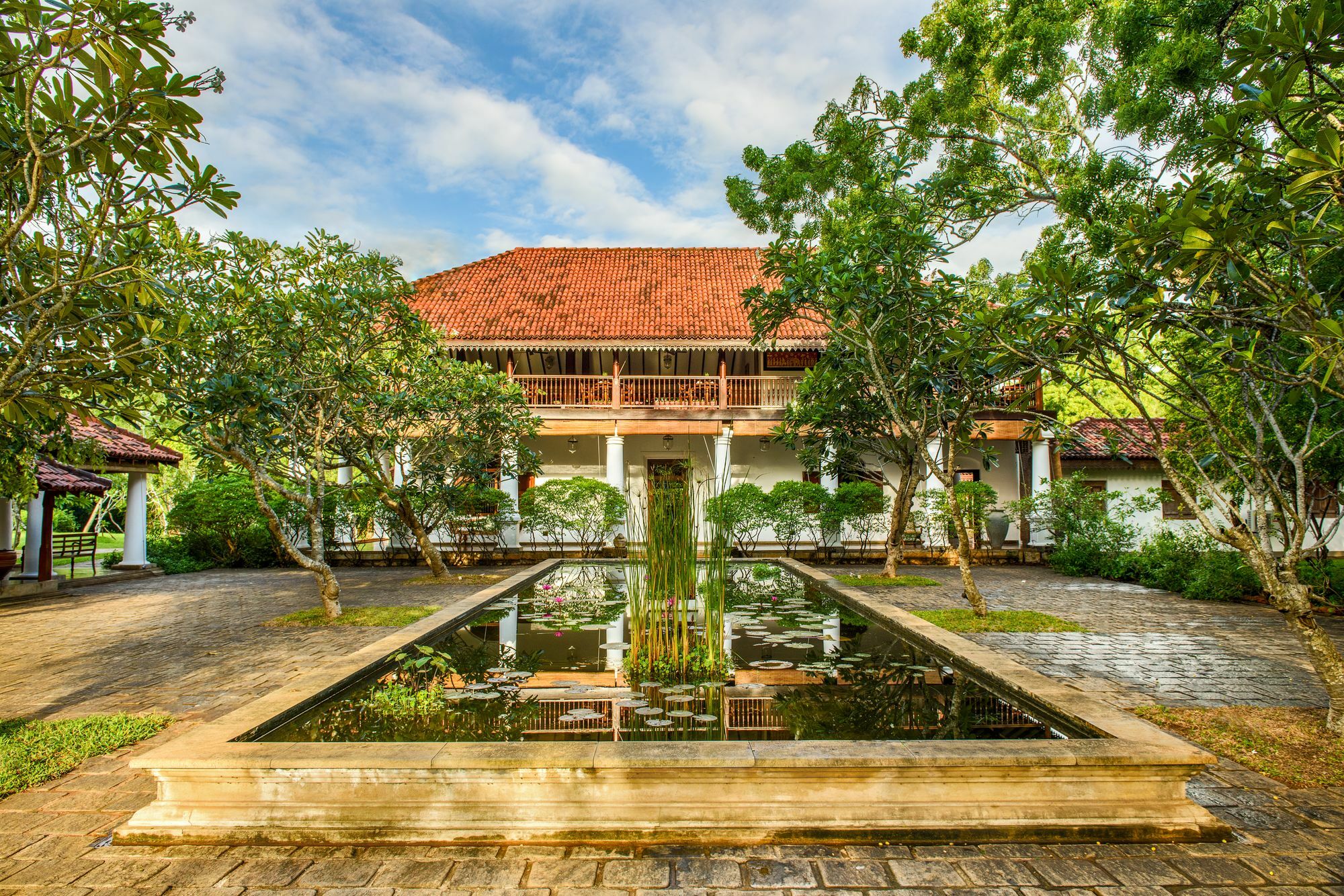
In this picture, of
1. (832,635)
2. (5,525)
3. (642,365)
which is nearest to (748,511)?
(642,365)

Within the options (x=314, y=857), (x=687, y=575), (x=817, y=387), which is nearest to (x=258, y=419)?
(x=687, y=575)

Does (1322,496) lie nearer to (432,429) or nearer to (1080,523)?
(1080,523)

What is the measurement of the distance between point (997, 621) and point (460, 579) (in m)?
6.27

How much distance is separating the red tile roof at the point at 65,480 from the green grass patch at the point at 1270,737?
38.0 feet

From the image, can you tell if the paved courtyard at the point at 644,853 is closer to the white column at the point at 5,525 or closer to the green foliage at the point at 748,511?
the white column at the point at 5,525

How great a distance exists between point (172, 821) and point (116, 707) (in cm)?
206

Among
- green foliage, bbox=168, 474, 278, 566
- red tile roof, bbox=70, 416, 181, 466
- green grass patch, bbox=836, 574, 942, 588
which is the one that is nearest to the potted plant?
green grass patch, bbox=836, 574, 942, 588

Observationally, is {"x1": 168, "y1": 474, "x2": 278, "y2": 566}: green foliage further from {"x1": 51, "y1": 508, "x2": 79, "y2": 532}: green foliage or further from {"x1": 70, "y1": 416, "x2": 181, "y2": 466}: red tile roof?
{"x1": 51, "y1": 508, "x2": 79, "y2": 532}: green foliage

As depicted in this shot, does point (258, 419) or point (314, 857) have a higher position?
point (258, 419)

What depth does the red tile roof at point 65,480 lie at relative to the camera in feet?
31.1

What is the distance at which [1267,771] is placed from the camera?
2.86m

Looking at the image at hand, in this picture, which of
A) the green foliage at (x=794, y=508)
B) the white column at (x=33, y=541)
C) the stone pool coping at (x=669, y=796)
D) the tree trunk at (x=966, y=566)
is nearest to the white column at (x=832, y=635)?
the tree trunk at (x=966, y=566)

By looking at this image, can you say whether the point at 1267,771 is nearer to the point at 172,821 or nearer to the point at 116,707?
the point at 172,821

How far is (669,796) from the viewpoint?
2.35 meters
